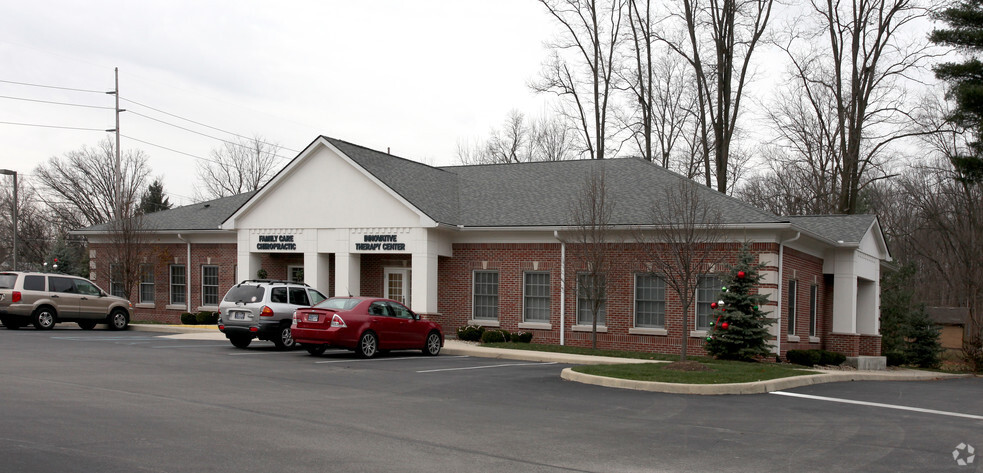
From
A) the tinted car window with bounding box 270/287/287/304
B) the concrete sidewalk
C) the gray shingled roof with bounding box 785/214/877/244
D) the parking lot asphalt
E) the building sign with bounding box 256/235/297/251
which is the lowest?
the concrete sidewalk

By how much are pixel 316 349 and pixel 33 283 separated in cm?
1227

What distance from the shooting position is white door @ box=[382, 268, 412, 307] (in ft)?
97.3

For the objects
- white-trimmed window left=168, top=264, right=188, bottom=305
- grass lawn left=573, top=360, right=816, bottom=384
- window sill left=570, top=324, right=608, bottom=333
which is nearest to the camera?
grass lawn left=573, top=360, right=816, bottom=384

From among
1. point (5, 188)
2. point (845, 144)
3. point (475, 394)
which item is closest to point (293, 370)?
point (475, 394)

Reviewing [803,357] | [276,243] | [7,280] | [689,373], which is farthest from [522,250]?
[7,280]

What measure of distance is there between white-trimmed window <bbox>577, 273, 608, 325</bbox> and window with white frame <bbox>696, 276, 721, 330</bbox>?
2904 mm

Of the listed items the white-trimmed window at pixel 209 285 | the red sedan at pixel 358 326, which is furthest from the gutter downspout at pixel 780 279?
the white-trimmed window at pixel 209 285

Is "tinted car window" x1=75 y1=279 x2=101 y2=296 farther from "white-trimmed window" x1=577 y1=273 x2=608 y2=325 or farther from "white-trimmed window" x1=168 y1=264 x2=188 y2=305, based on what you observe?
"white-trimmed window" x1=577 y1=273 x2=608 y2=325

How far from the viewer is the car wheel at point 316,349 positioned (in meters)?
19.9

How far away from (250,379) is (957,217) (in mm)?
43858

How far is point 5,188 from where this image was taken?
7431 centimetres

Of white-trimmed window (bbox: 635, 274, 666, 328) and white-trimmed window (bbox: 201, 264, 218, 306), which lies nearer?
white-trimmed window (bbox: 635, 274, 666, 328)

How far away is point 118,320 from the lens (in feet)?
95.0

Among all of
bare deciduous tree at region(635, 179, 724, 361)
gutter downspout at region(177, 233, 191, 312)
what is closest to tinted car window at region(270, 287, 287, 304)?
bare deciduous tree at region(635, 179, 724, 361)
